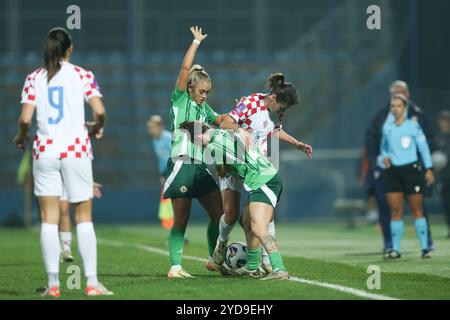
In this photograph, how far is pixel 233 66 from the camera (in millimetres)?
31672

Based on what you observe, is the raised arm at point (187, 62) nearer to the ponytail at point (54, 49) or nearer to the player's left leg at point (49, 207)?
the ponytail at point (54, 49)

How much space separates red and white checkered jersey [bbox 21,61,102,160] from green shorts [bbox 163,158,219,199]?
6.57 ft

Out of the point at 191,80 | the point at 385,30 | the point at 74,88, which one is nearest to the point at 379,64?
the point at 385,30

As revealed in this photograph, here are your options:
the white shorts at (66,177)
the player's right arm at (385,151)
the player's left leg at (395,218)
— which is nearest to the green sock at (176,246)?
the white shorts at (66,177)

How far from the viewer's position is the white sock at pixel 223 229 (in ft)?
35.7

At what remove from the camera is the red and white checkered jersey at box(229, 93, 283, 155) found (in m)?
10.5

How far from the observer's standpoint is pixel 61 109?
8672 millimetres

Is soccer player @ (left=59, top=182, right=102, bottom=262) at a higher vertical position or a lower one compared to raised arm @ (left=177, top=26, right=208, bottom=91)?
lower

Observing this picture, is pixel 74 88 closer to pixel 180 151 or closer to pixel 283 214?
pixel 180 151

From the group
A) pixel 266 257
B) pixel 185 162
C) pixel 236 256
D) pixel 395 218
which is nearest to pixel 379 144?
pixel 395 218

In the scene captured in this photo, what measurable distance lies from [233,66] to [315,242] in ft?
45.5

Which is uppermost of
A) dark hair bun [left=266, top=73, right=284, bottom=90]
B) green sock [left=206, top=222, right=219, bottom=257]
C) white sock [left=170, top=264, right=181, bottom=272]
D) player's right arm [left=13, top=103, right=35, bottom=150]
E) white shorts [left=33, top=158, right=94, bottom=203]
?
dark hair bun [left=266, top=73, right=284, bottom=90]

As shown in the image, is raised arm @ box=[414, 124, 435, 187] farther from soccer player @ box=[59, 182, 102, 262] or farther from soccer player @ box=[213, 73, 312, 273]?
soccer player @ box=[59, 182, 102, 262]

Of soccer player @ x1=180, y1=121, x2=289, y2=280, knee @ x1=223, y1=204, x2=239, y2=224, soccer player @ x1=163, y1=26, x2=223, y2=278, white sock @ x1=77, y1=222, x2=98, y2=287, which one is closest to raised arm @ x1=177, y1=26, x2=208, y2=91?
soccer player @ x1=163, y1=26, x2=223, y2=278
